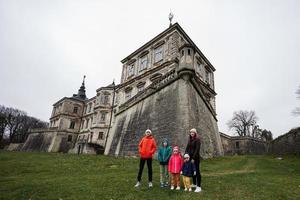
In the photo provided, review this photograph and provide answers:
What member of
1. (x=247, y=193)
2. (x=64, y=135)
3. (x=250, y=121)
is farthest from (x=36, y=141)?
(x=250, y=121)

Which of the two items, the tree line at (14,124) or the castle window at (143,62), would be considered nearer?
the castle window at (143,62)

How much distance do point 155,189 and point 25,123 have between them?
6350 centimetres

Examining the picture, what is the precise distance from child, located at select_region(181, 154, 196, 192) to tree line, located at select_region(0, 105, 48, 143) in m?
58.5

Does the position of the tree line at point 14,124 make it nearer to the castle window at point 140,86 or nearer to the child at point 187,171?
the castle window at point 140,86

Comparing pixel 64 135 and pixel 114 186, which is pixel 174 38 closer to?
pixel 114 186

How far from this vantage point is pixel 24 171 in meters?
10.7

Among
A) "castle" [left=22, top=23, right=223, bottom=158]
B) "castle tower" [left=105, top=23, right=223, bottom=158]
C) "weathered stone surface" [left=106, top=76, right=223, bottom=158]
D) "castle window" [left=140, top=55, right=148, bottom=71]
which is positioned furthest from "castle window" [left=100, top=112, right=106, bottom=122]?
"weathered stone surface" [left=106, top=76, right=223, bottom=158]

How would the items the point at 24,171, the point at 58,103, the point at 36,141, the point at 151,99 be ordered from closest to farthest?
1. the point at 24,171
2. the point at 151,99
3. the point at 36,141
4. the point at 58,103

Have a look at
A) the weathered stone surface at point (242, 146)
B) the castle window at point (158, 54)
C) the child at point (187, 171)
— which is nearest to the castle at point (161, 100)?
the castle window at point (158, 54)

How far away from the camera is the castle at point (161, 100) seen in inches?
581

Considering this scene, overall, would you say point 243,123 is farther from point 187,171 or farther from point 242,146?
point 187,171

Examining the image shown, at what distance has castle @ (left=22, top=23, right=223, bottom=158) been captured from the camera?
1476cm

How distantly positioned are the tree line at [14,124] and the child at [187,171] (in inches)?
2303

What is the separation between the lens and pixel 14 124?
54625mm
